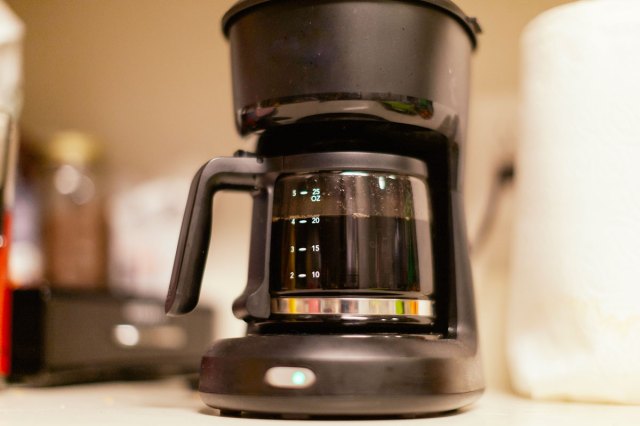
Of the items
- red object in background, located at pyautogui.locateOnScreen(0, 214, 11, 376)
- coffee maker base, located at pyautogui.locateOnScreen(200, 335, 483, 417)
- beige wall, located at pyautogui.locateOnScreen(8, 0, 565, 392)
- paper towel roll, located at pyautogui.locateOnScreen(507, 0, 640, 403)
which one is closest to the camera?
coffee maker base, located at pyautogui.locateOnScreen(200, 335, 483, 417)

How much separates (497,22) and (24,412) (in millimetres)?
767

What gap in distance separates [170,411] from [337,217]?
0.22 meters

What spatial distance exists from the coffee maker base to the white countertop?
0.05 ft

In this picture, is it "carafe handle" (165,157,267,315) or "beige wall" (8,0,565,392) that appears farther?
"beige wall" (8,0,565,392)

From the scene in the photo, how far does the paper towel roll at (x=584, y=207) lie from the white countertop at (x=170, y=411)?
0.04m

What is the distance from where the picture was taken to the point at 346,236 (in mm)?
576

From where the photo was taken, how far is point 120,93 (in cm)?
117

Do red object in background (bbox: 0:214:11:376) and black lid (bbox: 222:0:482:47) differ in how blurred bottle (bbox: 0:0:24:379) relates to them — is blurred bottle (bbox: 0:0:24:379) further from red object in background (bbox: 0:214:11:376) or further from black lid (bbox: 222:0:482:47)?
black lid (bbox: 222:0:482:47)

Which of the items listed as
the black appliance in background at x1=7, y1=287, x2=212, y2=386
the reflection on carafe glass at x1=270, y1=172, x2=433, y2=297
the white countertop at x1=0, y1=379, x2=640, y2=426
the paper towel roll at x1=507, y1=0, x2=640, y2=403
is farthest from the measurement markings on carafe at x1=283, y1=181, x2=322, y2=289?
the black appliance in background at x1=7, y1=287, x2=212, y2=386

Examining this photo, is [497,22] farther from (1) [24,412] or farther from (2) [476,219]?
(1) [24,412]

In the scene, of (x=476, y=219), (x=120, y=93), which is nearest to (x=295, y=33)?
(x=476, y=219)

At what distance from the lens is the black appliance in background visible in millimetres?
801

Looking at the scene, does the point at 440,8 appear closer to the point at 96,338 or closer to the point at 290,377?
the point at 290,377

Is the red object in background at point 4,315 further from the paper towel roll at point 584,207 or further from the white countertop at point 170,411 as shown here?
the paper towel roll at point 584,207
